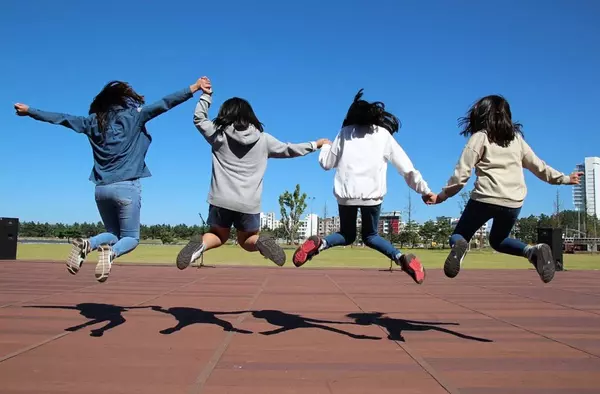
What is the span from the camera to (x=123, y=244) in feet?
15.0

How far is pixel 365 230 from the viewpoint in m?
5.11

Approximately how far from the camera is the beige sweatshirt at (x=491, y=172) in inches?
180

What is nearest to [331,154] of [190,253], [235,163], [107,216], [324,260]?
[235,163]

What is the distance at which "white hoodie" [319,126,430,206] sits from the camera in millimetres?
4754

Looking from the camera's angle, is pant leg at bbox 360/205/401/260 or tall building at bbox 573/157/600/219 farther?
tall building at bbox 573/157/600/219

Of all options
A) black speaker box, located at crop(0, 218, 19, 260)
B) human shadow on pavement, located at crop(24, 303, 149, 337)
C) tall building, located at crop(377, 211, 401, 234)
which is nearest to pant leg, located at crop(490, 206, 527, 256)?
human shadow on pavement, located at crop(24, 303, 149, 337)

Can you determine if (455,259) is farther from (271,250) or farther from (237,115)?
(237,115)

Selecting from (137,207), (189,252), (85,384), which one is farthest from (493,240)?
(85,384)

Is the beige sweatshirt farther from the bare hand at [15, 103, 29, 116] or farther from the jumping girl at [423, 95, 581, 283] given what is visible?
the bare hand at [15, 103, 29, 116]

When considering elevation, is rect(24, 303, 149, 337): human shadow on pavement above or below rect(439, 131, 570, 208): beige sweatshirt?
below

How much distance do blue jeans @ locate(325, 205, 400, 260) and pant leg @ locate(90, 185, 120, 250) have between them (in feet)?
6.78

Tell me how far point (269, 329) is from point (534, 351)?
2.49 metres

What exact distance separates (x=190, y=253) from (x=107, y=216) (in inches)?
38.1

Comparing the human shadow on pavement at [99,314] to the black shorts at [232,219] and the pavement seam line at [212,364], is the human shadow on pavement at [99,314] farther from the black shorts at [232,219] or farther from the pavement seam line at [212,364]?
the black shorts at [232,219]
